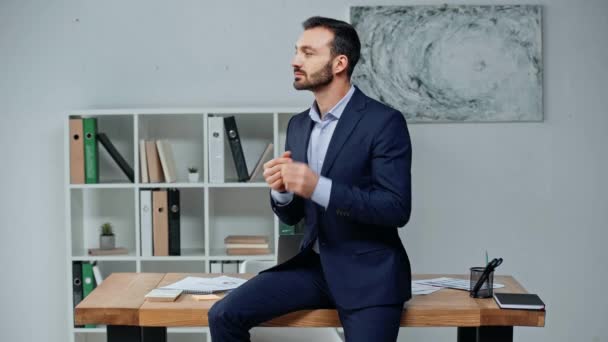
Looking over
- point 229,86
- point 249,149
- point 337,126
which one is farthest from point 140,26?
point 337,126

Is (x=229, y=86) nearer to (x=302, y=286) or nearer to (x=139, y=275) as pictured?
(x=139, y=275)

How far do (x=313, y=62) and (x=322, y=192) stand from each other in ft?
1.71

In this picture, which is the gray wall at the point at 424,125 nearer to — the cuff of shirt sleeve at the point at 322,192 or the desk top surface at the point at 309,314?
the desk top surface at the point at 309,314

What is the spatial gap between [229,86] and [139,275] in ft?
5.75

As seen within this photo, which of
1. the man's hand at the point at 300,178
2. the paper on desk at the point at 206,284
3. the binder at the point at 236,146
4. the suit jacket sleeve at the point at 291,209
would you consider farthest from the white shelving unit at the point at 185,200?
the man's hand at the point at 300,178

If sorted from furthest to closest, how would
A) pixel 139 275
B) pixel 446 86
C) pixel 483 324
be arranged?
1. pixel 446 86
2. pixel 139 275
3. pixel 483 324

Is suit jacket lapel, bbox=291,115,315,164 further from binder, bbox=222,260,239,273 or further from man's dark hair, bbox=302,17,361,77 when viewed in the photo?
binder, bbox=222,260,239,273

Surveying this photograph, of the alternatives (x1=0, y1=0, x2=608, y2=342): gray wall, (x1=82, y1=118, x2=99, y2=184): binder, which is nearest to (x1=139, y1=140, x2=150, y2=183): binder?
(x1=82, y1=118, x2=99, y2=184): binder

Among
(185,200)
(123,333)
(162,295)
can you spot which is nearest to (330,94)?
(162,295)

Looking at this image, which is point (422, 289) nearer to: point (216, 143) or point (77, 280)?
point (216, 143)

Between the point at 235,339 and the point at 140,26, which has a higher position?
the point at 140,26

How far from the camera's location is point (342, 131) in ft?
9.02
